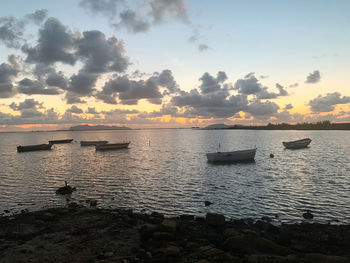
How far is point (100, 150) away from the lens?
3317 inches

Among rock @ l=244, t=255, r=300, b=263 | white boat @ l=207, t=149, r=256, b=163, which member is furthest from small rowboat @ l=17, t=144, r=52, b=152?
rock @ l=244, t=255, r=300, b=263

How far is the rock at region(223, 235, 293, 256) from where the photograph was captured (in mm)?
12078

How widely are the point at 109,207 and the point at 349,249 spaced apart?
1834 centimetres

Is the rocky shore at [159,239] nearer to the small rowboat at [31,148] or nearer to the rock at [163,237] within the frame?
the rock at [163,237]

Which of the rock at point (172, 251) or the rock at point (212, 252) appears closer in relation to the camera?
the rock at point (212, 252)

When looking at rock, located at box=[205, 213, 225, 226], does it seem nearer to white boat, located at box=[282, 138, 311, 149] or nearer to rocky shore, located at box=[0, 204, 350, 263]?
rocky shore, located at box=[0, 204, 350, 263]

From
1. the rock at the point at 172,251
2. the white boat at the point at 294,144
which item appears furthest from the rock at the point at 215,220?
the white boat at the point at 294,144

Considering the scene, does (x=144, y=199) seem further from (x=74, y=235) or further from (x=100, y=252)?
(x=100, y=252)

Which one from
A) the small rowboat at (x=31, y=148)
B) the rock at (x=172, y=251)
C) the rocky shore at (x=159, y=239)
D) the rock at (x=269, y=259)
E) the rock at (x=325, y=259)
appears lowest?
the small rowboat at (x=31, y=148)

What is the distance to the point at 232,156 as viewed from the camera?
2084 inches

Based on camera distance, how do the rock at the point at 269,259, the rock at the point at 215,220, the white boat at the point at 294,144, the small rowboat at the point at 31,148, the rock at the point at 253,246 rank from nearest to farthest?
1. the rock at the point at 269,259
2. the rock at the point at 253,246
3. the rock at the point at 215,220
4. the white boat at the point at 294,144
5. the small rowboat at the point at 31,148

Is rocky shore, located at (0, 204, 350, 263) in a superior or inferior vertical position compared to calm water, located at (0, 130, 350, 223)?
superior

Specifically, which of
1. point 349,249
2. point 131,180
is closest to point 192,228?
Answer: point 349,249

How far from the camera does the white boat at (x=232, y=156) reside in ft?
170
